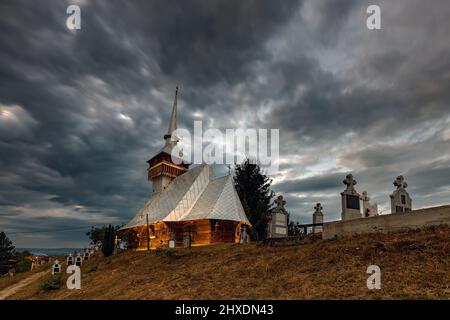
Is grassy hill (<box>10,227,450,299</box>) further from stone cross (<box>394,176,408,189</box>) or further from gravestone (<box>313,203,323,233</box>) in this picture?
gravestone (<box>313,203,323,233</box>)

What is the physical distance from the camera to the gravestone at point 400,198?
20.3m

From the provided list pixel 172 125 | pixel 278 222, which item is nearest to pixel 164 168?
pixel 172 125

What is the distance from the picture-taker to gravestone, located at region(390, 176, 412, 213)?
66.7ft

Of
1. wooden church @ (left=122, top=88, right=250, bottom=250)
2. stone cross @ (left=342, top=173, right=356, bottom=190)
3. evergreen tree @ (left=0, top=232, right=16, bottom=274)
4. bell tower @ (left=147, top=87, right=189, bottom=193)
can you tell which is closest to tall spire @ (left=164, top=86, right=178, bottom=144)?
bell tower @ (left=147, top=87, right=189, bottom=193)

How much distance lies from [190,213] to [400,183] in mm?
20963

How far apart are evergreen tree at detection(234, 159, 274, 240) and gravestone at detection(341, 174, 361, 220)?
60.7ft

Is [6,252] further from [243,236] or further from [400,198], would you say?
[400,198]

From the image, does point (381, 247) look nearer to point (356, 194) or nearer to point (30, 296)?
point (356, 194)

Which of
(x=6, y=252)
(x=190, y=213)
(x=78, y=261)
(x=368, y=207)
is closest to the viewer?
(x=368, y=207)

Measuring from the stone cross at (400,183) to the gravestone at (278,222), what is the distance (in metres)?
8.80

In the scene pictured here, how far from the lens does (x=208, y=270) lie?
17141mm

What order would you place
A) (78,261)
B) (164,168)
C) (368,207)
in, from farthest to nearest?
(164,168) < (78,261) < (368,207)

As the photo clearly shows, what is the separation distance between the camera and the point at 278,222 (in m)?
25.2

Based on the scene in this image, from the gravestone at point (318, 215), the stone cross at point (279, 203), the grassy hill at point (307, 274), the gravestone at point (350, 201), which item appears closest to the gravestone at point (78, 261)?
the grassy hill at point (307, 274)
